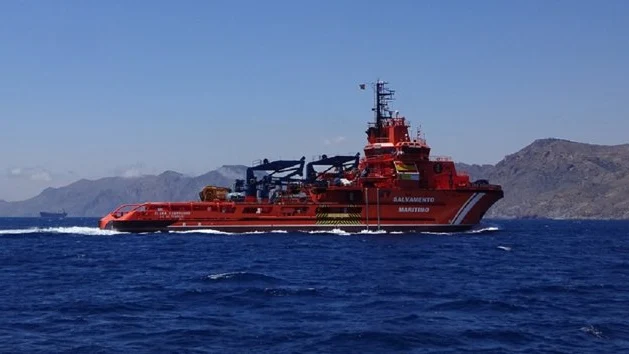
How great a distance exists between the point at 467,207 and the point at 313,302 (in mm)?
49824

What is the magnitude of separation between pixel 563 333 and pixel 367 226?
50.6 metres

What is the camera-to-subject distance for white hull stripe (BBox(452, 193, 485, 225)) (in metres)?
75.8

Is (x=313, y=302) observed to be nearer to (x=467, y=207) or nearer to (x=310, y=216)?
(x=310, y=216)

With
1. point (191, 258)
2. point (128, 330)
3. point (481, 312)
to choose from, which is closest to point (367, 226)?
point (191, 258)

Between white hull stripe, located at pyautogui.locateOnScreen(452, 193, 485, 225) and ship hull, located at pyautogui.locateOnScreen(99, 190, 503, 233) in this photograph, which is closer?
ship hull, located at pyautogui.locateOnScreen(99, 190, 503, 233)

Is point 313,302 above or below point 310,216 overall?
below

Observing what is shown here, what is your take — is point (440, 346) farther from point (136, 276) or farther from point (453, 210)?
point (453, 210)

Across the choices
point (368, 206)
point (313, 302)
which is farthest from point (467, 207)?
point (313, 302)

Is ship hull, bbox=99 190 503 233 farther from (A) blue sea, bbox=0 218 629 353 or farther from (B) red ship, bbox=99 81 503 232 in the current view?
(A) blue sea, bbox=0 218 629 353

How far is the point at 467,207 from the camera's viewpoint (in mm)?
76188

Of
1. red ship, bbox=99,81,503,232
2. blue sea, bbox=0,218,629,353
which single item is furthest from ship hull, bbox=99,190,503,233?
blue sea, bbox=0,218,629,353

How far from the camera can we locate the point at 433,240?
64.1 metres

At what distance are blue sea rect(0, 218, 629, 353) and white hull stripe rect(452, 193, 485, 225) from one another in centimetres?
2257

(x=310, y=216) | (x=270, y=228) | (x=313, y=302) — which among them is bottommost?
(x=313, y=302)
